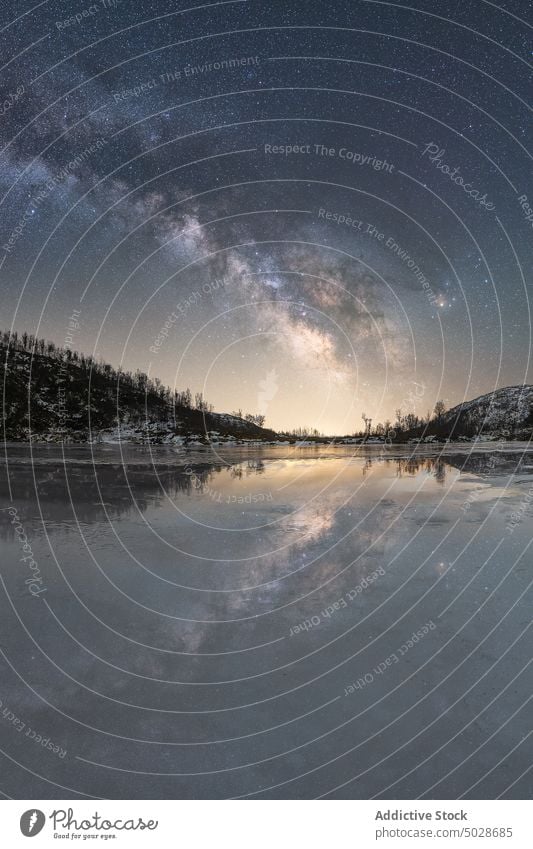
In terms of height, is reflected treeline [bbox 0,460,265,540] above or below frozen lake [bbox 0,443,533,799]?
above

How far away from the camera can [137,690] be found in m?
7.59

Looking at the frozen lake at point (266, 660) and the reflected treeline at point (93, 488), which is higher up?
the reflected treeline at point (93, 488)

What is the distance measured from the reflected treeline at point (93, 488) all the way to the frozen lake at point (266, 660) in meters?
2.41

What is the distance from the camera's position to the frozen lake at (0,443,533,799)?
20.3 feet

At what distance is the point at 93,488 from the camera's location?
1037 inches

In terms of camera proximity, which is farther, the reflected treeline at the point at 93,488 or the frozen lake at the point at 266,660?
the reflected treeline at the point at 93,488

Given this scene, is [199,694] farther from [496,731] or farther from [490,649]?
[490,649]

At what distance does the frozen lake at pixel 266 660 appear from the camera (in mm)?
6180

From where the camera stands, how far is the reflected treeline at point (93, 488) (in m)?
19.5

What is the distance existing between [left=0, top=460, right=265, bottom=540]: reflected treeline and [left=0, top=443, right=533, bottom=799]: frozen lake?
95.0 inches
